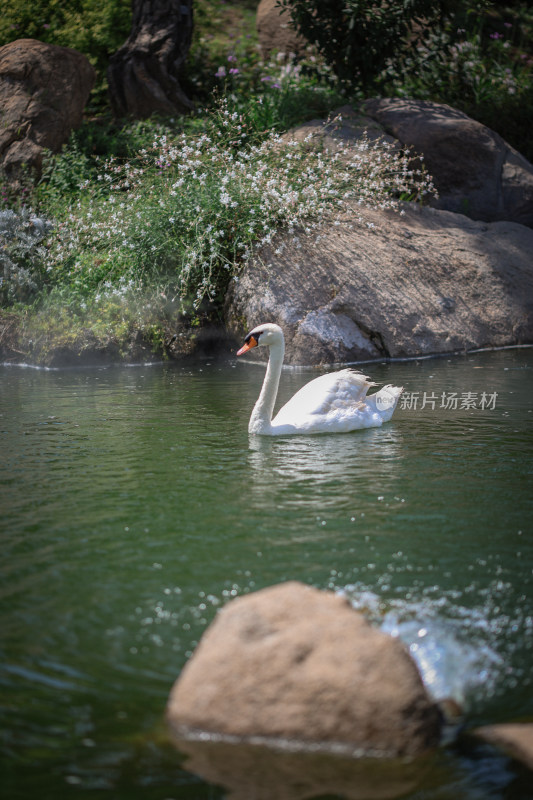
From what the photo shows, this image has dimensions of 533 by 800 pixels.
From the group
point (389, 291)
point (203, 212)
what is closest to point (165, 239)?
point (203, 212)

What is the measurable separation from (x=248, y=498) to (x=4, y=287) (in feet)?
26.9

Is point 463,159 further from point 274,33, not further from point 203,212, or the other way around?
point 274,33

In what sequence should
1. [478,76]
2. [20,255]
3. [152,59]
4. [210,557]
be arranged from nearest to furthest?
[210,557] < [20,255] < [152,59] < [478,76]

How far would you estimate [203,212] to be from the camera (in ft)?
37.0

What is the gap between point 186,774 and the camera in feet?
9.07

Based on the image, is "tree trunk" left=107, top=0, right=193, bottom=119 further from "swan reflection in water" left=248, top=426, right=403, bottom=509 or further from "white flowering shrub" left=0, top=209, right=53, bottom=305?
"swan reflection in water" left=248, top=426, right=403, bottom=509

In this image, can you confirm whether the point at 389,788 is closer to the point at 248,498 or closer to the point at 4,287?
the point at 248,498

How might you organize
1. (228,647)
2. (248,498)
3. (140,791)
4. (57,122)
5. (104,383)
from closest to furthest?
1. (140,791)
2. (228,647)
3. (248,498)
4. (104,383)
5. (57,122)

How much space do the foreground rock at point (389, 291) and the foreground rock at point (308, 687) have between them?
7850mm

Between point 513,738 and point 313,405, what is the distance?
168 inches

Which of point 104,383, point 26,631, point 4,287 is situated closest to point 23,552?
point 26,631

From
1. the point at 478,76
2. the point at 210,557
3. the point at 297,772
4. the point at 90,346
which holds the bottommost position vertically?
the point at 297,772

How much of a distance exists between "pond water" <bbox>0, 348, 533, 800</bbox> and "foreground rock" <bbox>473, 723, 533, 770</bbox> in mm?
59

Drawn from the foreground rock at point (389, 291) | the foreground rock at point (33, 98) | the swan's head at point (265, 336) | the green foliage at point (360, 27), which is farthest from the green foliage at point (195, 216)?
the swan's head at point (265, 336)
